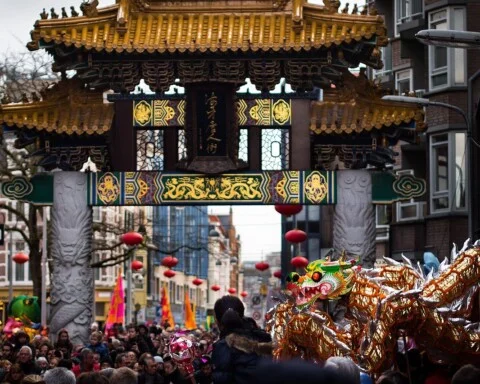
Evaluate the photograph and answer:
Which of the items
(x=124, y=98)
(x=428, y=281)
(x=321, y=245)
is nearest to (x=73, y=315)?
(x=124, y=98)

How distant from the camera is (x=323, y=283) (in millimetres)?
18734

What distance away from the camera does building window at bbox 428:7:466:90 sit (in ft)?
113

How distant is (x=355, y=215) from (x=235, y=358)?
15.2 metres

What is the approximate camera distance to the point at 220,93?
27719mm

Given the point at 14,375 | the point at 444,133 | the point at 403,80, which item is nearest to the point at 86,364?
the point at 14,375

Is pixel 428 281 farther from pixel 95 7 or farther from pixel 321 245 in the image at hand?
pixel 321 245

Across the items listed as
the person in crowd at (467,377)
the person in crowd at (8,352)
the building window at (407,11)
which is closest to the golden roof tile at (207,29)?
the person in crowd at (8,352)

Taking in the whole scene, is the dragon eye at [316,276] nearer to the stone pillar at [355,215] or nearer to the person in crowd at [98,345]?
the person in crowd at [98,345]

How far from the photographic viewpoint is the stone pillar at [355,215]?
27562mm

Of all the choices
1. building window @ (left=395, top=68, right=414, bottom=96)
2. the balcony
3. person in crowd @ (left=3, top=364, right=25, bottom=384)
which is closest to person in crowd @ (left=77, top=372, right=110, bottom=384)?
person in crowd @ (left=3, top=364, right=25, bottom=384)

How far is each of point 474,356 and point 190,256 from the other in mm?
99197

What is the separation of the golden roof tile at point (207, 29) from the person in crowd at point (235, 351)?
15.2m

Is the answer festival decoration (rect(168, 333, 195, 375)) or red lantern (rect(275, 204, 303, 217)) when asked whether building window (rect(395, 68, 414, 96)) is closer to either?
red lantern (rect(275, 204, 303, 217))

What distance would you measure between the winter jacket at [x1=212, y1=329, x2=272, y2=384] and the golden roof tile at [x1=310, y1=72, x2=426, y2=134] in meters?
15.1
